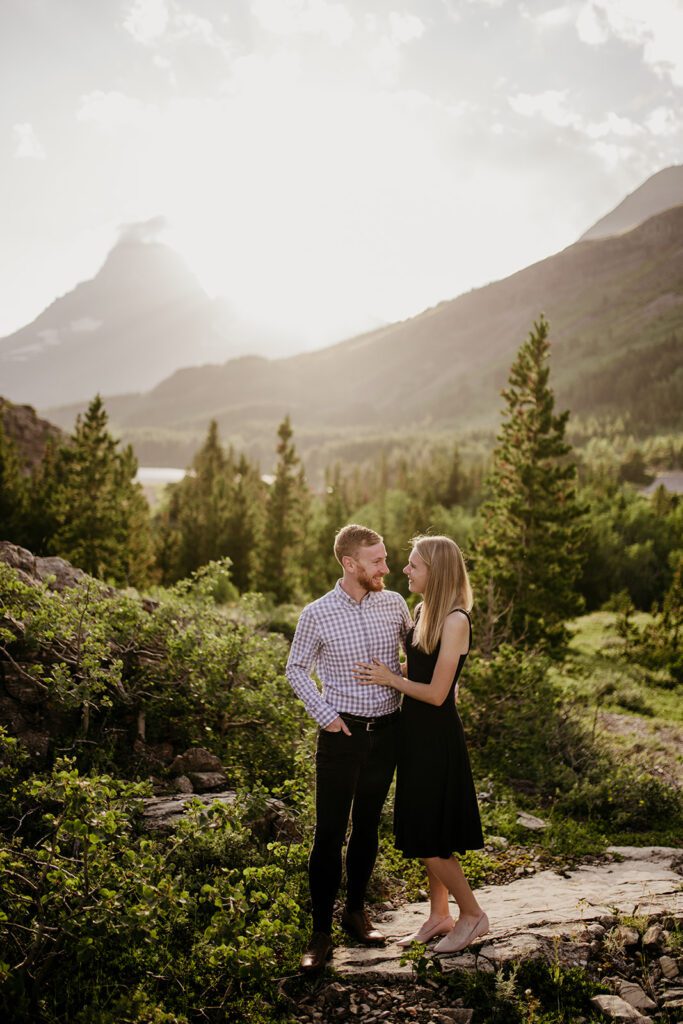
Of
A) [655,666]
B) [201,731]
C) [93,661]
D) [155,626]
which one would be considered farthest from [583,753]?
[655,666]

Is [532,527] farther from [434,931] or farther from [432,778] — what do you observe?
[432,778]

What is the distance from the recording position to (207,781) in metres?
7.16

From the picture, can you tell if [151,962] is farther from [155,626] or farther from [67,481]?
[67,481]

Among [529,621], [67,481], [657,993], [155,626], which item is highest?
[67,481]

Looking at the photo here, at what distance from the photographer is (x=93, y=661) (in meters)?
6.55

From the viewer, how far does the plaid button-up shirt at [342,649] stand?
186 inches

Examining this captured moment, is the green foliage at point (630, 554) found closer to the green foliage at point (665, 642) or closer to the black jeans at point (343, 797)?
the green foliage at point (665, 642)

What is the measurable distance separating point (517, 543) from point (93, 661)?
1985 cm

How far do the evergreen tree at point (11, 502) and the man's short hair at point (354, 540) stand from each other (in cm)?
2459

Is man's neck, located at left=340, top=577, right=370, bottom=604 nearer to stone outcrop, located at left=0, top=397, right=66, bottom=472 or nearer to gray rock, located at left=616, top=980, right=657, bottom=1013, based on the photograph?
gray rock, located at left=616, top=980, right=657, bottom=1013

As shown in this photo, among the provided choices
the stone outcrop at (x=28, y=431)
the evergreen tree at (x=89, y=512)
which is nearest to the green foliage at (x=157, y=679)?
the evergreen tree at (x=89, y=512)

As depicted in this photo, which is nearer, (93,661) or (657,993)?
(657,993)

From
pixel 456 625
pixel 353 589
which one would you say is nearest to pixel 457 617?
pixel 456 625

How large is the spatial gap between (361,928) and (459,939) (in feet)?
2.64
